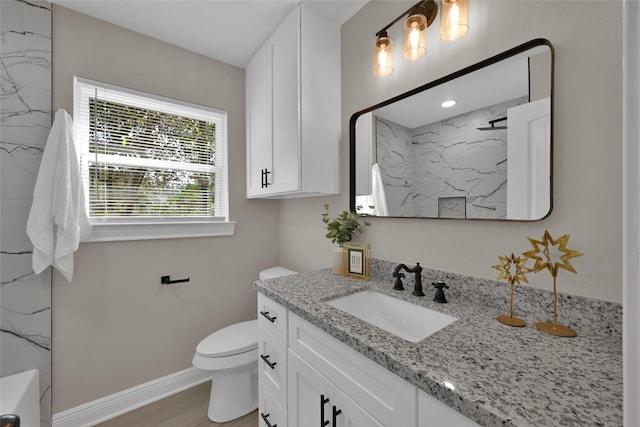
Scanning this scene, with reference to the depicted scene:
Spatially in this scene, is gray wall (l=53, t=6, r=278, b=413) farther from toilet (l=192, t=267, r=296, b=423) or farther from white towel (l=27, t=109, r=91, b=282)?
toilet (l=192, t=267, r=296, b=423)

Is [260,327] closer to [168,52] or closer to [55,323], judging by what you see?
[55,323]

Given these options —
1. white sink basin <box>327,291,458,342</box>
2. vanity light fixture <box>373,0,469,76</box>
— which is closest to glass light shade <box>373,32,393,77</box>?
vanity light fixture <box>373,0,469,76</box>

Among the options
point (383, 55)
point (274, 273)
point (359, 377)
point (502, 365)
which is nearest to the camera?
point (502, 365)

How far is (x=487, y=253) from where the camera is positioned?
1061 mm

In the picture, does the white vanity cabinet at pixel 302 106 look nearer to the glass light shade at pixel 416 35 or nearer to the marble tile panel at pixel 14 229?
the glass light shade at pixel 416 35

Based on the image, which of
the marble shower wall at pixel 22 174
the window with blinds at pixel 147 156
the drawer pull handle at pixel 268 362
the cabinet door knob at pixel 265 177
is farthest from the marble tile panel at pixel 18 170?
the drawer pull handle at pixel 268 362

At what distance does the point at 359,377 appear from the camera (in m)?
0.79

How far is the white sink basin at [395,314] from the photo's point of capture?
1.04 m

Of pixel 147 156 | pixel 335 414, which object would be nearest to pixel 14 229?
pixel 147 156

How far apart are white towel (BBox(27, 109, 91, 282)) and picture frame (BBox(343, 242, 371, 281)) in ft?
4.91

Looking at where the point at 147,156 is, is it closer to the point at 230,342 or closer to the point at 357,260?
the point at 230,342

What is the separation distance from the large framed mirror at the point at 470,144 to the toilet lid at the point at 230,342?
44.0 inches

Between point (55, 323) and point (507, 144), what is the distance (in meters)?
2.45

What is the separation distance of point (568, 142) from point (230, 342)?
191 cm
